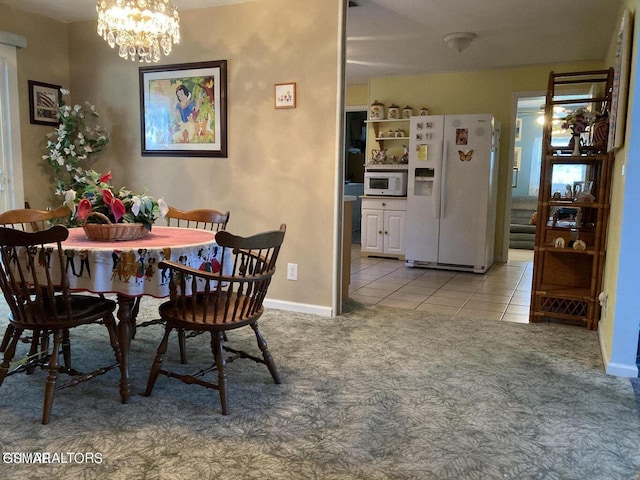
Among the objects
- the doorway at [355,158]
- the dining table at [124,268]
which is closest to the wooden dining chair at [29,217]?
the dining table at [124,268]

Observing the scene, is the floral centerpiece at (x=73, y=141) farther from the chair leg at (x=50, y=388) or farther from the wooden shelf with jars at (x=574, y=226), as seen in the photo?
the wooden shelf with jars at (x=574, y=226)

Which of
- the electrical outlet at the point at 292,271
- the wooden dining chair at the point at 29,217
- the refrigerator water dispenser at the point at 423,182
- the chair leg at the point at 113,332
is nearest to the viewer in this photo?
the chair leg at the point at 113,332

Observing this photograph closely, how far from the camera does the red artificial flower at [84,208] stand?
2.40 m

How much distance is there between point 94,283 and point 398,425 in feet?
4.77

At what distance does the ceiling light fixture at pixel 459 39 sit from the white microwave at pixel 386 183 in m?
1.85

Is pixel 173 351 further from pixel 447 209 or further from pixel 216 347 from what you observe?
pixel 447 209

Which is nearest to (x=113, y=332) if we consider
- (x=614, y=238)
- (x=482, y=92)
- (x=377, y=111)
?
(x=614, y=238)

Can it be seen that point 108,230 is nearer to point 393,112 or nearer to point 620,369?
point 620,369

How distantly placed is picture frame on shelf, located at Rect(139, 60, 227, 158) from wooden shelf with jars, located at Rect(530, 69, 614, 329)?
251 centimetres

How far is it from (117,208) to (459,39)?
366 cm

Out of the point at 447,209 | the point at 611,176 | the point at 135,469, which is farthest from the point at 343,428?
the point at 447,209

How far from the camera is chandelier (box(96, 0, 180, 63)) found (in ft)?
8.99

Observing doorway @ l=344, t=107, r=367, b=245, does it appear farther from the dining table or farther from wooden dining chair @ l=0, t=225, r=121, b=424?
wooden dining chair @ l=0, t=225, r=121, b=424

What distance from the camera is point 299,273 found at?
13.0ft
